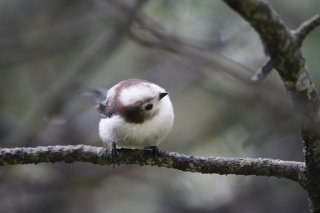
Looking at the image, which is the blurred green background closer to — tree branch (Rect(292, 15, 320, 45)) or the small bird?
the small bird

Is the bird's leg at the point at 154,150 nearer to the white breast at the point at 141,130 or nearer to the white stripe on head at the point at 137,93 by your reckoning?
the white breast at the point at 141,130

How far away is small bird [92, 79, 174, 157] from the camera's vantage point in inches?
81.7

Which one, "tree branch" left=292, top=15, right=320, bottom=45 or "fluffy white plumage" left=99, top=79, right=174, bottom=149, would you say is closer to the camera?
"tree branch" left=292, top=15, right=320, bottom=45

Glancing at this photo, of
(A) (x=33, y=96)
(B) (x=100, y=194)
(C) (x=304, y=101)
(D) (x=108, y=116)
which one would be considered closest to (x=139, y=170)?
(B) (x=100, y=194)

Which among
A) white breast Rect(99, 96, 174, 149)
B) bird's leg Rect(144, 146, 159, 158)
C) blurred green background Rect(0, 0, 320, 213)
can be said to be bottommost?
bird's leg Rect(144, 146, 159, 158)

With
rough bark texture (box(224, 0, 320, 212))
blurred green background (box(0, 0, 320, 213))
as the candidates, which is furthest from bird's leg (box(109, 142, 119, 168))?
blurred green background (box(0, 0, 320, 213))

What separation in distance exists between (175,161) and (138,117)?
0.32m

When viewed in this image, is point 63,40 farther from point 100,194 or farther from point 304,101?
point 304,101

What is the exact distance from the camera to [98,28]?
4.57 meters

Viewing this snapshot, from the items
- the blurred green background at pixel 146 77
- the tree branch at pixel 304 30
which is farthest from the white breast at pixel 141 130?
the blurred green background at pixel 146 77

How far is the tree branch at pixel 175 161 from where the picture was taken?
1733 mm

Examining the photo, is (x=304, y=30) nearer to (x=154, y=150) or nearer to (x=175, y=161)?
(x=175, y=161)

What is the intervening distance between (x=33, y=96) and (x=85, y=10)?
0.80 meters

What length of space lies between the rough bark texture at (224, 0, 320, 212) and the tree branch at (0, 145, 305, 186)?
186 mm
